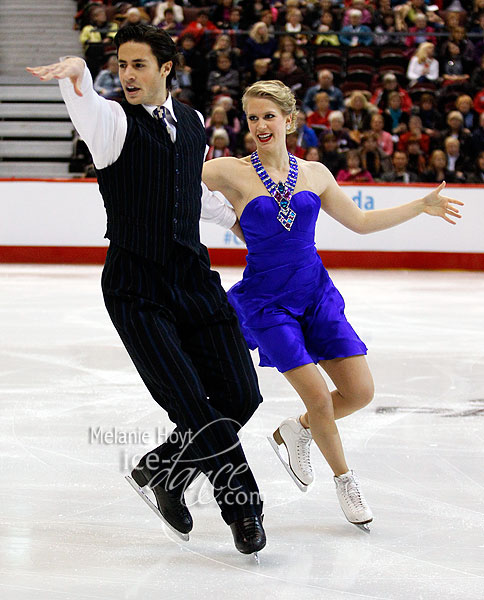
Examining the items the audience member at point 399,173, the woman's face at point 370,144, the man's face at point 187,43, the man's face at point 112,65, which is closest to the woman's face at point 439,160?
the audience member at point 399,173

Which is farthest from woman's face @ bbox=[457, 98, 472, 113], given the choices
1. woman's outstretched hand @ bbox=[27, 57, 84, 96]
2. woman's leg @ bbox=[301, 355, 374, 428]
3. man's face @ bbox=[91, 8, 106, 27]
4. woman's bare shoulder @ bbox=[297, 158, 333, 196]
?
woman's outstretched hand @ bbox=[27, 57, 84, 96]

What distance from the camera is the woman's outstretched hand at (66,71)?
2.23m

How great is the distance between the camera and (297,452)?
129 inches

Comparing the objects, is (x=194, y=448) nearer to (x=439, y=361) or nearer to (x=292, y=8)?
(x=439, y=361)

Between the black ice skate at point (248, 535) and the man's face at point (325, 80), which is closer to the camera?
the black ice skate at point (248, 535)

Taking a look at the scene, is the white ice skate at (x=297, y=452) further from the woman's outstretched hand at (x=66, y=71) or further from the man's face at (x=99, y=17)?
the man's face at (x=99, y=17)

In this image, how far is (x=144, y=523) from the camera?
2.92 metres

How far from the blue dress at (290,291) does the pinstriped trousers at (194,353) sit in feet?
1.37

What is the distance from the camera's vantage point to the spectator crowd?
10.7 metres

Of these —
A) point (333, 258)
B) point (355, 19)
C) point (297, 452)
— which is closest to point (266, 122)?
point (297, 452)

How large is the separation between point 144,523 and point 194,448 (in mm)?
497

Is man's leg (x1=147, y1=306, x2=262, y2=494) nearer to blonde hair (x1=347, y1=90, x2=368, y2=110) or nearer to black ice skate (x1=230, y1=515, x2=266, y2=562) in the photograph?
black ice skate (x1=230, y1=515, x2=266, y2=562)

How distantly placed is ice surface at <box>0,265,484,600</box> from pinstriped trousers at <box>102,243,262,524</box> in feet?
0.86

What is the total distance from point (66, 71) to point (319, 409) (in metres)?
1.31
